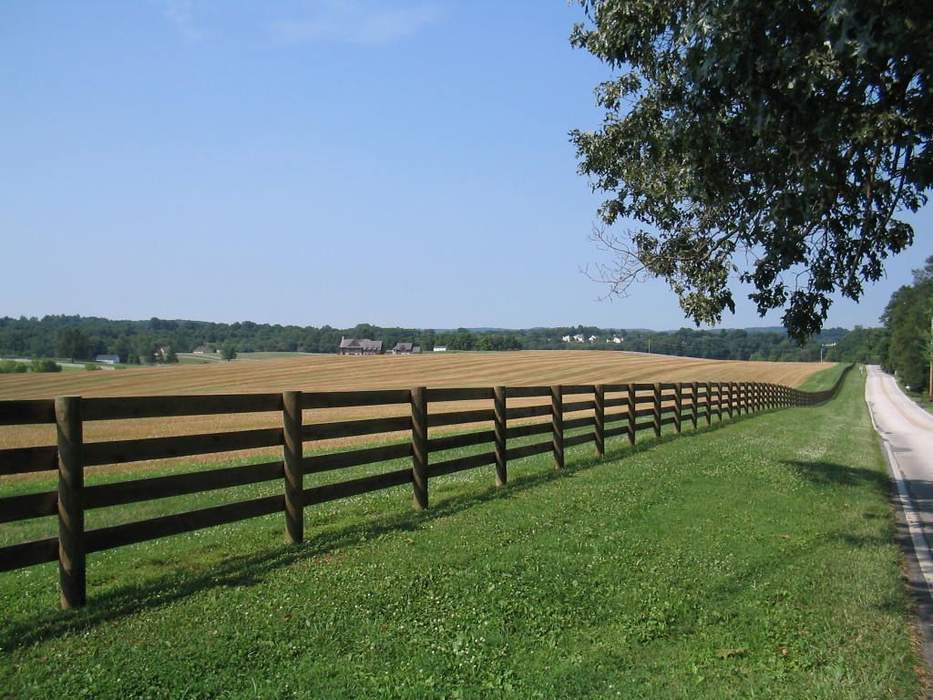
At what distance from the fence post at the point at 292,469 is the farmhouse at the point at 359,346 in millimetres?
96829

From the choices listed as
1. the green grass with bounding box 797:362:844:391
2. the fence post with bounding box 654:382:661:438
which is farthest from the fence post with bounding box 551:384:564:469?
the green grass with bounding box 797:362:844:391

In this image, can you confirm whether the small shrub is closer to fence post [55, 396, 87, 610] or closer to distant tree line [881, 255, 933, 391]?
fence post [55, 396, 87, 610]

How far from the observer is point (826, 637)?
545 centimetres

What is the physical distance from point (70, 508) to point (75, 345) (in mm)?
79829

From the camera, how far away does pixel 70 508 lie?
5.36m

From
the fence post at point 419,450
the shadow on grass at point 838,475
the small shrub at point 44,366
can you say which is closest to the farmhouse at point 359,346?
the small shrub at point 44,366

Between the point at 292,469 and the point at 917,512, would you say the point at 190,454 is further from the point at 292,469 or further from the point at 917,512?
the point at 917,512

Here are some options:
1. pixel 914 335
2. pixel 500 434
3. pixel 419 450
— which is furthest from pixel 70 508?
pixel 914 335

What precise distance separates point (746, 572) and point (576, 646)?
101 inches

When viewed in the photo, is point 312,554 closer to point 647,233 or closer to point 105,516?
point 105,516

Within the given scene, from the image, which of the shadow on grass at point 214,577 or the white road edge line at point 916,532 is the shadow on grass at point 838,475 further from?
the shadow on grass at point 214,577

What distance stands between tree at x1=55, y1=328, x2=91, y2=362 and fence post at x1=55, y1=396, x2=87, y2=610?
7895 cm

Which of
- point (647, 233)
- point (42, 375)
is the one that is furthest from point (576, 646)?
point (42, 375)

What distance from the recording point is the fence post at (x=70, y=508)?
5324 mm
